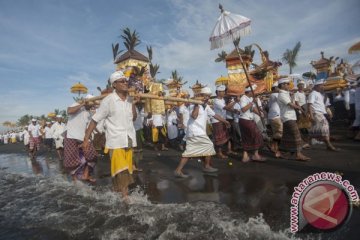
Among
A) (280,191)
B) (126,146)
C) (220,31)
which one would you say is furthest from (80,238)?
(220,31)

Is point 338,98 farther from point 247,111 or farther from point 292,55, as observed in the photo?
point 292,55

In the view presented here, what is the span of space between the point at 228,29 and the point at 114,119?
14.7 feet

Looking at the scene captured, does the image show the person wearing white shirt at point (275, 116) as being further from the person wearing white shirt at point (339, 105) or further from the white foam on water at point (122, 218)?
the person wearing white shirt at point (339, 105)

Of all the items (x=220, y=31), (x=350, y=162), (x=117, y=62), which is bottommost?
(x=350, y=162)

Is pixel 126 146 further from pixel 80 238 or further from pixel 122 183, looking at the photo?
pixel 80 238

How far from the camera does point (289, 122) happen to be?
6387 millimetres

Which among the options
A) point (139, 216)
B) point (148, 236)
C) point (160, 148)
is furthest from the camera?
point (160, 148)

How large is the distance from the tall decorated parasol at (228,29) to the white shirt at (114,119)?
4.04 metres

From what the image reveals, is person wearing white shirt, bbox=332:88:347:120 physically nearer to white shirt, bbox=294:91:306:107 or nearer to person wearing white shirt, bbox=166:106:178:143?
white shirt, bbox=294:91:306:107

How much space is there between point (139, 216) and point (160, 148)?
7.92 m

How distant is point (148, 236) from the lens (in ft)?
9.98

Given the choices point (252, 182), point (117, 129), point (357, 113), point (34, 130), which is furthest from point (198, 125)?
point (34, 130)

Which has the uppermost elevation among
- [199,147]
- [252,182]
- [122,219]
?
[199,147]

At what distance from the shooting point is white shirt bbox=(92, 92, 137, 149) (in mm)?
4102
